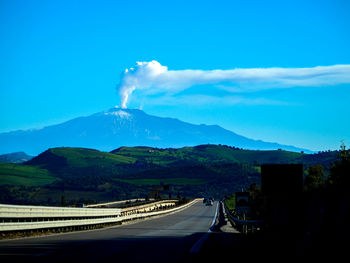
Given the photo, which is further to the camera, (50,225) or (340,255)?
(50,225)

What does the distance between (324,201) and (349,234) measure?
1.90m

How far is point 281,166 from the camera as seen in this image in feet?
72.5

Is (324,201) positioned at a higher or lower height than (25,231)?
higher

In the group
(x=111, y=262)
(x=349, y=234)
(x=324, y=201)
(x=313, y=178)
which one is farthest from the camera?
(x=313, y=178)

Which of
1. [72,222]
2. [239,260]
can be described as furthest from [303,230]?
[72,222]

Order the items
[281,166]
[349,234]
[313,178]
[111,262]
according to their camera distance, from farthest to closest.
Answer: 1. [313,178]
2. [281,166]
3. [111,262]
4. [349,234]

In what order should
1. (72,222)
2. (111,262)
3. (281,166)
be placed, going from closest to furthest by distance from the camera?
(111,262) → (281,166) → (72,222)

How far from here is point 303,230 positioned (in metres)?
12.4

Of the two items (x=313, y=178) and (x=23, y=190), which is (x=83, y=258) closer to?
(x=313, y=178)

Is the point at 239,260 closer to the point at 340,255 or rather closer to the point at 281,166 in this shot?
the point at 340,255

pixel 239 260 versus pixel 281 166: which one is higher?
pixel 281 166

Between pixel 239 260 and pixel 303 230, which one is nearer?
pixel 303 230

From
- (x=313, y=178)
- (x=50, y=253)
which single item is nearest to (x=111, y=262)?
(x=50, y=253)

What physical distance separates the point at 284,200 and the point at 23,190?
594 ft
